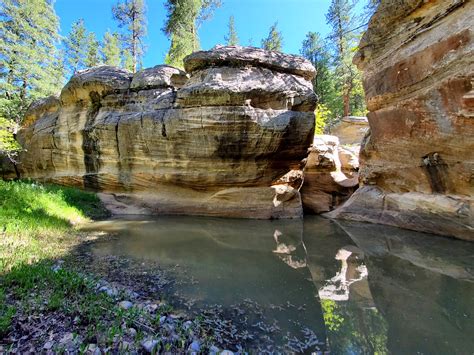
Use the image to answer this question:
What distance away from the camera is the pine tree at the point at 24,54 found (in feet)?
56.2

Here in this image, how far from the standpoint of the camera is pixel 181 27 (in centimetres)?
2106

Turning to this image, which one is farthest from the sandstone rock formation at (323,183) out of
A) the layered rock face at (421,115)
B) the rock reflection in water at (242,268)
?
the rock reflection in water at (242,268)

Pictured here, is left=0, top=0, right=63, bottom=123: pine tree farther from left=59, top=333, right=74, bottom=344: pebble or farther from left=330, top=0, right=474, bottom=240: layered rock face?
left=330, top=0, right=474, bottom=240: layered rock face

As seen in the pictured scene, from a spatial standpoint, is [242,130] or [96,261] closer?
[96,261]

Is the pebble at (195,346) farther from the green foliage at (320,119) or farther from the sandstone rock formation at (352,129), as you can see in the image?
the sandstone rock formation at (352,129)

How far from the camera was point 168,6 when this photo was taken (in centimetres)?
2125

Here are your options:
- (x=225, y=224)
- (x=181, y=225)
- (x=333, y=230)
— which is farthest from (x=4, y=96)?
(x=333, y=230)

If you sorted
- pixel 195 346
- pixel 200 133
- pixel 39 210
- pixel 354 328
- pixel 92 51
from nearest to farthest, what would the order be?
pixel 195 346 < pixel 354 328 < pixel 39 210 < pixel 200 133 < pixel 92 51

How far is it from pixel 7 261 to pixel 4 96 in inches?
759

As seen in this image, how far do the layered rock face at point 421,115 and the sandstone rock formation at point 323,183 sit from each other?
3327mm

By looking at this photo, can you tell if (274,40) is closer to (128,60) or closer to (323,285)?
(128,60)

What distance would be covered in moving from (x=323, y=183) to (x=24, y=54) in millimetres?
21829

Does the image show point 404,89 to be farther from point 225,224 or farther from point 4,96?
point 4,96

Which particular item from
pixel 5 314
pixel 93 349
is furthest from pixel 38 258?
pixel 93 349
